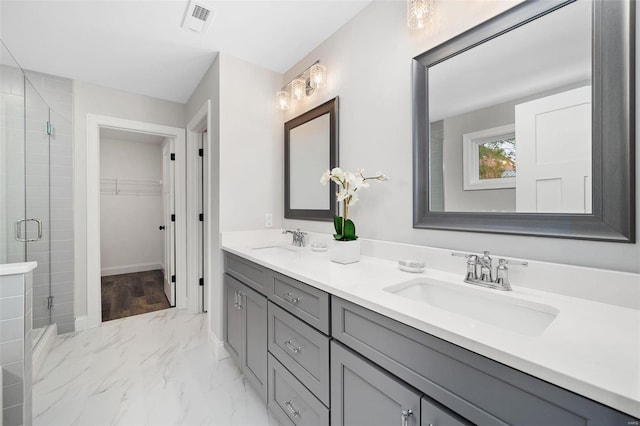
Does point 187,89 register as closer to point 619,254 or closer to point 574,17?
point 574,17

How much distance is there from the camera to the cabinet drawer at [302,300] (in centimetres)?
106

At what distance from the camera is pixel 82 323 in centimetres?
255

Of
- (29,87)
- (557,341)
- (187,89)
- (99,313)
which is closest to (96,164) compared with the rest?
(29,87)

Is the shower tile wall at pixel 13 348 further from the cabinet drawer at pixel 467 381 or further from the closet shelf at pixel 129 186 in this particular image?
the closet shelf at pixel 129 186

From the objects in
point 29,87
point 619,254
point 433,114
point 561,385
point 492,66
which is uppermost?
point 29,87

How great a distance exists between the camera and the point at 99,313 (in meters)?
2.63

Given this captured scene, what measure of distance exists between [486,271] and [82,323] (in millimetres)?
3369

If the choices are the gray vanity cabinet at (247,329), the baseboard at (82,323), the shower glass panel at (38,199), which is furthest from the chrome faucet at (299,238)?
the baseboard at (82,323)

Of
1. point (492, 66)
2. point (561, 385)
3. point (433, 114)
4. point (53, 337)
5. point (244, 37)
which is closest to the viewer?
point (561, 385)

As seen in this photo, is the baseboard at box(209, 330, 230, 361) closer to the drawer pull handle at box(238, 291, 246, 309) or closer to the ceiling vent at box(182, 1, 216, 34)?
the drawer pull handle at box(238, 291, 246, 309)

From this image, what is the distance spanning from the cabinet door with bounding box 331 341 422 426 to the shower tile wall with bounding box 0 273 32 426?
1.44 m

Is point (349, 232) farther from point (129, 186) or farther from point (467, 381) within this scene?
point (129, 186)

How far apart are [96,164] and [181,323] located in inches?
69.7

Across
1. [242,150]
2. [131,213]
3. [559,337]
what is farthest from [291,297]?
[131,213]
